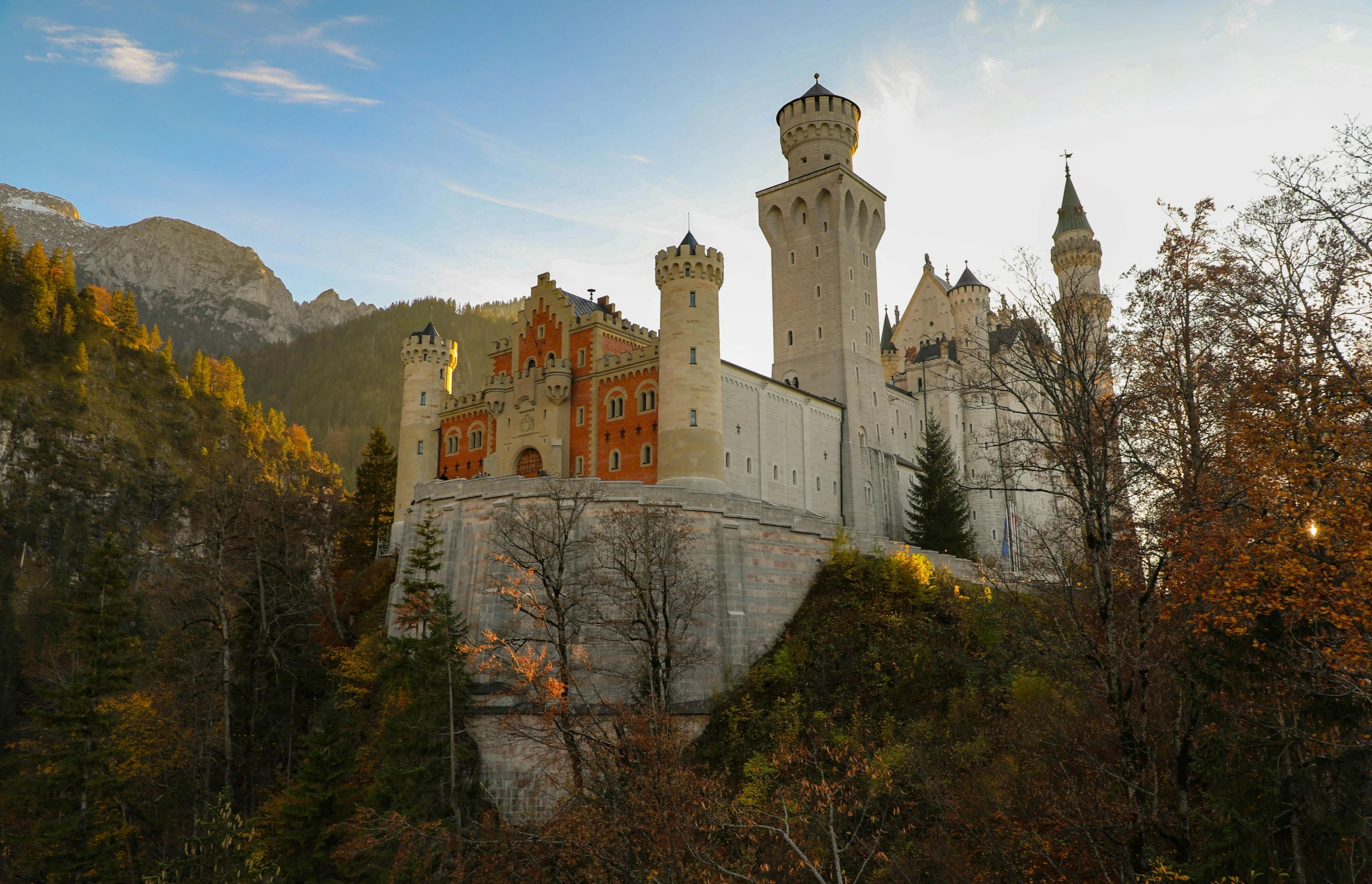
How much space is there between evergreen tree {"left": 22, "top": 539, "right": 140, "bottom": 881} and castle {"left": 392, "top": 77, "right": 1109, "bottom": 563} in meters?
18.1

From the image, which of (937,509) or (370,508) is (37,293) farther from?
(937,509)

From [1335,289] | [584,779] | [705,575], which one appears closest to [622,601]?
[705,575]

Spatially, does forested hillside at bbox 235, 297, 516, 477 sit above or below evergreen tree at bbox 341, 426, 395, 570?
above

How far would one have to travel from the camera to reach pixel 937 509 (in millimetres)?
48625

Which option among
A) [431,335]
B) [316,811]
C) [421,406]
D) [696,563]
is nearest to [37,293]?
[431,335]

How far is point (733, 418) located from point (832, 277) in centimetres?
1346

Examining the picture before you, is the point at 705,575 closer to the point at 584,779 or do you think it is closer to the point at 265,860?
the point at 584,779

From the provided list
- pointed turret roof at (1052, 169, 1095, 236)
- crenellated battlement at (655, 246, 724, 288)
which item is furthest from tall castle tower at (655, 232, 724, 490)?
pointed turret roof at (1052, 169, 1095, 236)

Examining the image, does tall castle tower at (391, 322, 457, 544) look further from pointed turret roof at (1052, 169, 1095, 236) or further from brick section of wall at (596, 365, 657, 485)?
pointed turret roof at (1052, 169, 1095, 236)

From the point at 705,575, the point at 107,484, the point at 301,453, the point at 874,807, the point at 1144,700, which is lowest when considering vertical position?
the point at 874,807

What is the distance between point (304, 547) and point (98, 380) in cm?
6461

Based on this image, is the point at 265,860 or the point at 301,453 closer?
the point at 265,860

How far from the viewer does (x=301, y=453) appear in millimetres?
120438

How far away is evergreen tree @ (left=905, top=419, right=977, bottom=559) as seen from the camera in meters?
47.6
